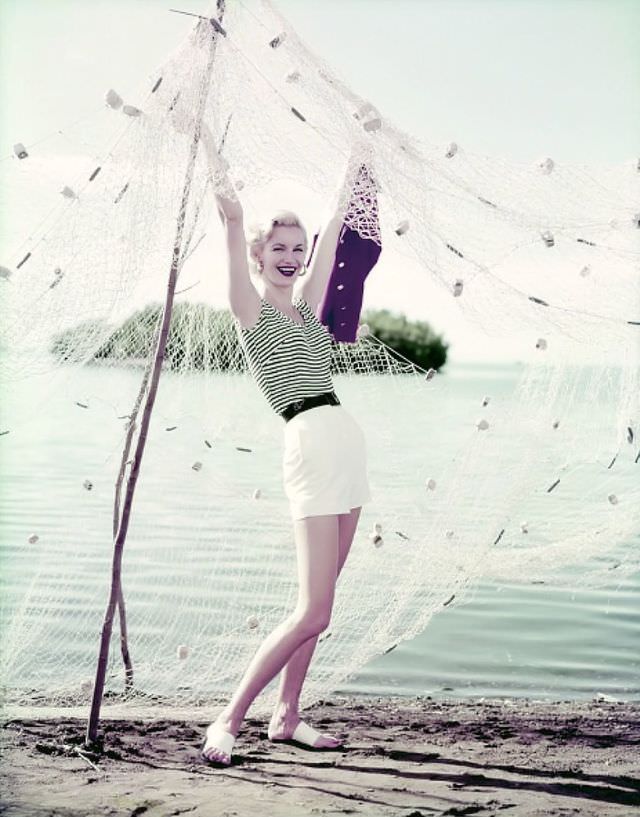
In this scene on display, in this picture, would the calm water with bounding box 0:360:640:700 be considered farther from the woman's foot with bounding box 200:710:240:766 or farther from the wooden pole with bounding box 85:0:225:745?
the woman's foot with bounding box 200:710:240:766

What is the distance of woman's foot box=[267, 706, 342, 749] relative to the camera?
151 inches

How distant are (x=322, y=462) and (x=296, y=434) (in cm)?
13

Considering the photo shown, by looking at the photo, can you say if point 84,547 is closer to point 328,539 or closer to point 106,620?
point 106,620

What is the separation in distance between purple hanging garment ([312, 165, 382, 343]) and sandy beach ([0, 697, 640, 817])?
5.03 ft

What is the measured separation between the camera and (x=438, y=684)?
5.36 m

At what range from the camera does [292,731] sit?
388cm

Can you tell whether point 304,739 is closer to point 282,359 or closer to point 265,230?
point 282,359

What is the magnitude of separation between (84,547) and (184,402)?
2.62ft

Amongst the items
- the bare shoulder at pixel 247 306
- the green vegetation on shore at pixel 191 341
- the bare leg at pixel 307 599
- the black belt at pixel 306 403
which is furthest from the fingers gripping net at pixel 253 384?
the bare leg at pixel 307 599

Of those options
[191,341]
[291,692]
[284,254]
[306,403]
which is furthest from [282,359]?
[291,692]

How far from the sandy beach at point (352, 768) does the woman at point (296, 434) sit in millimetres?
220

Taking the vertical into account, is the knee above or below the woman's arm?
below

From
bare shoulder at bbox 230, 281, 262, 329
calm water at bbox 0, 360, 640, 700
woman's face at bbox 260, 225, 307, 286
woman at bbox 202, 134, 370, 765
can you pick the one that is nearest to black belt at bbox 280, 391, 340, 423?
woman at bbox 202, 134, 370, 765

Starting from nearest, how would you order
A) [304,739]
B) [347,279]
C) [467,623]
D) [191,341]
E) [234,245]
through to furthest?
[234,245] < [304,739] < [347,279] < [191,341] < [467,623]
